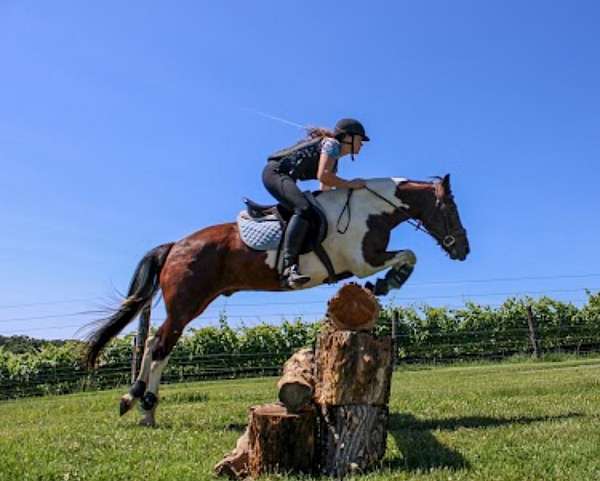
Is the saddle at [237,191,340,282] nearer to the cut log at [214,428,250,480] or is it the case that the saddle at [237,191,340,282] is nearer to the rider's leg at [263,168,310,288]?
the rider's leg at [263,168,310,288]

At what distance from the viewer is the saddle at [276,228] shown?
5.94 m

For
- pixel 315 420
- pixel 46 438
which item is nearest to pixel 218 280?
pixel 46 438

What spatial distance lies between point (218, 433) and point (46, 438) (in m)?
1.45

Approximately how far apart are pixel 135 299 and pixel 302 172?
225 centimetres

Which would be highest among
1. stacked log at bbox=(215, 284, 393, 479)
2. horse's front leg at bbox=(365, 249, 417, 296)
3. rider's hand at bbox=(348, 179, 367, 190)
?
rider's hand at bbox=(348, 179, 367, 190)

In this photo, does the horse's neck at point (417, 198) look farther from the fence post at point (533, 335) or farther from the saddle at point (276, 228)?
the fence post at point (533, 335)

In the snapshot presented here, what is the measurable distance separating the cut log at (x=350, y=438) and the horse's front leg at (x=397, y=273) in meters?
1.92

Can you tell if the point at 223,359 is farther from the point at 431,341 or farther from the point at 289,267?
the point at 289,267

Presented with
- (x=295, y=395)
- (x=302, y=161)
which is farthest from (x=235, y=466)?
(x=302, y=161)

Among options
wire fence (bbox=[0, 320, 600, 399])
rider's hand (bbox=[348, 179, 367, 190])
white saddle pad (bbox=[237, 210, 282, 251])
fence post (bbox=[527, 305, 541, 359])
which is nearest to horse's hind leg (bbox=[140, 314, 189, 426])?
white saddle pad (bbox=[237, 210, 282, 251])

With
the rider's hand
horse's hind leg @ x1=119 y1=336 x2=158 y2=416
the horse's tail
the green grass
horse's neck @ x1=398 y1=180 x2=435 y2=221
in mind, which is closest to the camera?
the green grass

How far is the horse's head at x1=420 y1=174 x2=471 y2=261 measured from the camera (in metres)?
6.13

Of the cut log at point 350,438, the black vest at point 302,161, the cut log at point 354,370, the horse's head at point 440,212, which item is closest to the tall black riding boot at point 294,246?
the black vest at point 302,161

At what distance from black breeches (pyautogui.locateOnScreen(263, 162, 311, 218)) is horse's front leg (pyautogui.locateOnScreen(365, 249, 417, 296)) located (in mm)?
903
